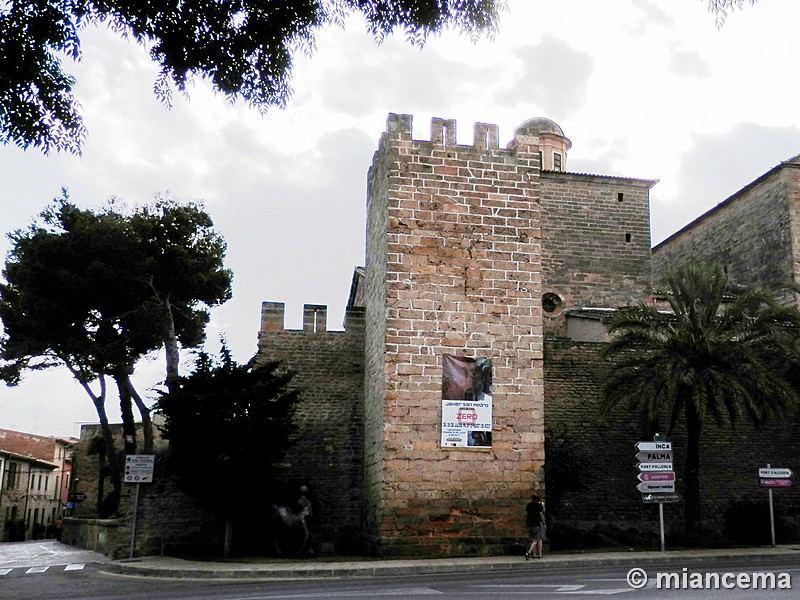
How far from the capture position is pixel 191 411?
645 inches

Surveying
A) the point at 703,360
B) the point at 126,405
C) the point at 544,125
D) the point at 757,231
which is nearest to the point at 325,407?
the point at 703,360

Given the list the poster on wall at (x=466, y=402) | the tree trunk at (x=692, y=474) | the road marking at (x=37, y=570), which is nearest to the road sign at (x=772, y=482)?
the tree trunk at (x=692, y=474)

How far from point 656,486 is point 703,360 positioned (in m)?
3.24

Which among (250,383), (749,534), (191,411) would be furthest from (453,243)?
(749,534)

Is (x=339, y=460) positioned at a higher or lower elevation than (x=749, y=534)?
higher

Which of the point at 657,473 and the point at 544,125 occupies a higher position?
the point at 544,125

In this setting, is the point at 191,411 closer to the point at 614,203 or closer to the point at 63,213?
the point at 63,213

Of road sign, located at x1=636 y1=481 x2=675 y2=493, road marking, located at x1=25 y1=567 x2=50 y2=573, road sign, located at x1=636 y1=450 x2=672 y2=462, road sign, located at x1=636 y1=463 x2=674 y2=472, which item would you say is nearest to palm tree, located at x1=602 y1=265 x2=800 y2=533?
road sign, located at x1=636 y1=450 x2=672 y2=462

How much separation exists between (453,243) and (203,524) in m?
8.02

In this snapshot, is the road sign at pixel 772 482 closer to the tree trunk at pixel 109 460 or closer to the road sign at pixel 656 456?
the road sign at pixel 656 456

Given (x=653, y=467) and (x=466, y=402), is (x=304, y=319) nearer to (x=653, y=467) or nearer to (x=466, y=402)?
(x=466, y=402)

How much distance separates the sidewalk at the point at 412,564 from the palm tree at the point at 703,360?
3003 millimetres

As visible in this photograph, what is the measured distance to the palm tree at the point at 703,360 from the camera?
17.5m

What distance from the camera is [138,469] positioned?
54.0ft
